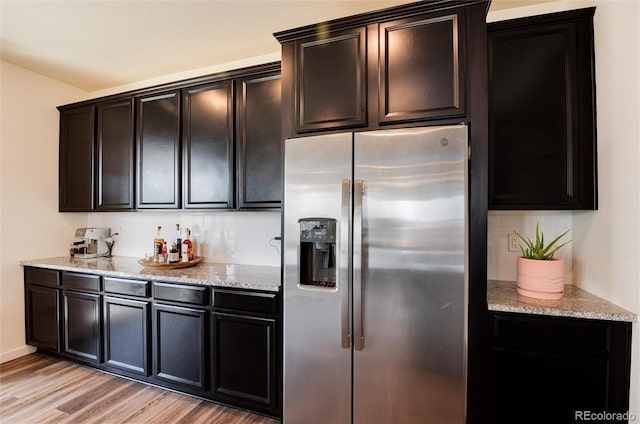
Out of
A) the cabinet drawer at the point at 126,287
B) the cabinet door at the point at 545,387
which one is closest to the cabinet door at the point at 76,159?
the cabinet drawer at the point at 126,287

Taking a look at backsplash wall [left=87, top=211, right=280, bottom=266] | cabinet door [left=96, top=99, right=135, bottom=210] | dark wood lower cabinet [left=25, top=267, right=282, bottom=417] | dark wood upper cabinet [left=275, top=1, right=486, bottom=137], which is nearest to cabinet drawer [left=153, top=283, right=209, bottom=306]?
dark wood lower cabinet [left=25, top=267, right=282, bottom=417]

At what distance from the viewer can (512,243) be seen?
209 centimetres

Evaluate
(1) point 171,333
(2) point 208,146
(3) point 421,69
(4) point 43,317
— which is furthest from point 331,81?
(4) point 43,317

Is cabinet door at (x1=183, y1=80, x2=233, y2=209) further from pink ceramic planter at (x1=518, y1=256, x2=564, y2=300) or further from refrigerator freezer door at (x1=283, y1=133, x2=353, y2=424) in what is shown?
pink ceramic planter at (x1=518, y1=256, x2=564, y2=300)

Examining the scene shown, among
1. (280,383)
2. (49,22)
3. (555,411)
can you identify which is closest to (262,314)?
(280,383)

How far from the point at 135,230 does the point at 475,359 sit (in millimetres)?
3353

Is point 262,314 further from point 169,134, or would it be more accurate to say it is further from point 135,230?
point 135,230

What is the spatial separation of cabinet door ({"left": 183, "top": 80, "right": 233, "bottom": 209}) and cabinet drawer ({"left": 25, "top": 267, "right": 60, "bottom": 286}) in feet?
4.82

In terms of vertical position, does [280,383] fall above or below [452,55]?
below

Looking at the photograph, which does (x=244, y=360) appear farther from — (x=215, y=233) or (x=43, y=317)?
(x=43, y=317)

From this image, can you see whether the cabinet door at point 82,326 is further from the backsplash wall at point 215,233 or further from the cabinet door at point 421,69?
the cabinet door at point 421,69

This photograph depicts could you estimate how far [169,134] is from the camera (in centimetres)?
265

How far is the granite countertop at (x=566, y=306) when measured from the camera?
1.39m

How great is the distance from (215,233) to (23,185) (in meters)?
1.99
